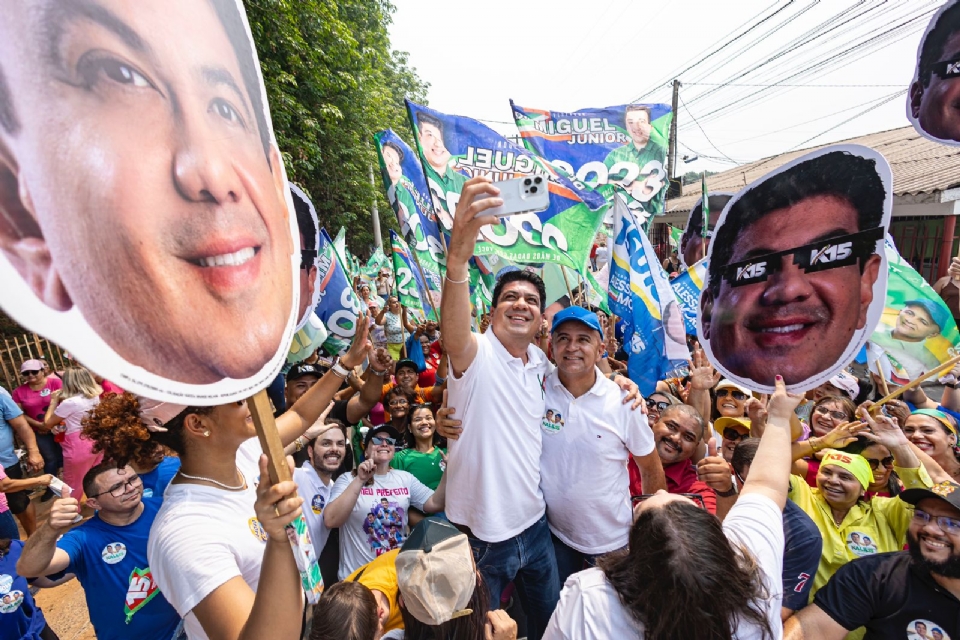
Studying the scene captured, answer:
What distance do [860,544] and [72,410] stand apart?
19.1ft

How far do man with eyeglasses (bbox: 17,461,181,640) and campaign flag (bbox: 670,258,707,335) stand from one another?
4116mm

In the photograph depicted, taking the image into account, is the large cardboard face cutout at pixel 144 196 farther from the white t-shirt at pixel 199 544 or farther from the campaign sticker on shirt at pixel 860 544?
the campaign sticker on shirt at pixel 860 544

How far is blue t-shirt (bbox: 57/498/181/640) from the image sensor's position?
2012 mm

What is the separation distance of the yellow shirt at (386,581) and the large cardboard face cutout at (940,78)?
12.2ft

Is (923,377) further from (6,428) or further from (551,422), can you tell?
(6,428)

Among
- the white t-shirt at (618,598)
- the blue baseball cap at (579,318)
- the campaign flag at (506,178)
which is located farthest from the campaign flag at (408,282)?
the white t-shirt at (618,598)

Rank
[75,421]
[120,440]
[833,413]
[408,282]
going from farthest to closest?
[408,282] < [75,421] < [833,413] < [120,440]

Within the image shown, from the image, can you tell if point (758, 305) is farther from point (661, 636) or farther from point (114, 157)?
point (114, 157)

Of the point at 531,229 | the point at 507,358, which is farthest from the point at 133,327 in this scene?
the point at 531,229

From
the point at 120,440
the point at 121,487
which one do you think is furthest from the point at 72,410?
the point at 120,440

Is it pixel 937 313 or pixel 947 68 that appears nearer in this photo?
pixel 947 68

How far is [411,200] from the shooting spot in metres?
5.26

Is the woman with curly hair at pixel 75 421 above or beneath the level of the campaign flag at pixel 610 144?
beneath

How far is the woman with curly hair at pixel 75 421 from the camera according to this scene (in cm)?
419
